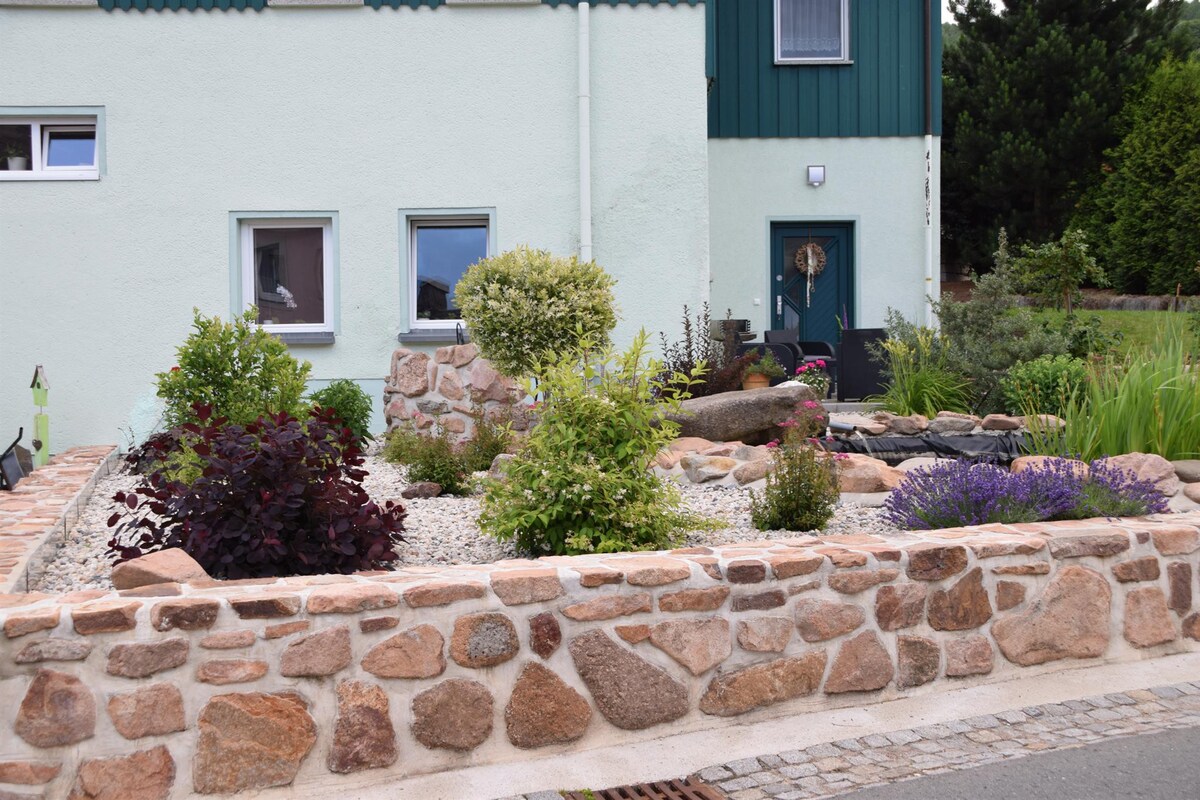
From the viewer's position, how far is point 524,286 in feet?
28.7

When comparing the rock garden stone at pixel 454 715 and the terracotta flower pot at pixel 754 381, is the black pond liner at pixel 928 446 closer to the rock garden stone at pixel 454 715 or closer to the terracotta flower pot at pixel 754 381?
the terracotta flower pot at pixel 754 381

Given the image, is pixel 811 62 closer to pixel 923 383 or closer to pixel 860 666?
pixel 923 383

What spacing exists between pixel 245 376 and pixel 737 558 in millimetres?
4334

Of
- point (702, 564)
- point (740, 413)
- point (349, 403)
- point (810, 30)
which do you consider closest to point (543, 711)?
point (702, 564)

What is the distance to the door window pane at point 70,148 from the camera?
10.8 metres

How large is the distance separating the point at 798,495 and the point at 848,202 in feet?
28.0

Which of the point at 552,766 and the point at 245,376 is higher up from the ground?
the point at 245,376

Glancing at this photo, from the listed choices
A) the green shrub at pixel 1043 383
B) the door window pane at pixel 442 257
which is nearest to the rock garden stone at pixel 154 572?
the green shrub at pixel 1043 383

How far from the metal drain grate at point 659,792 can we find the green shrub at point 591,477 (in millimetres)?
1245

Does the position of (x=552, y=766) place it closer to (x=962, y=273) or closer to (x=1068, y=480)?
(x=1068, y=480)

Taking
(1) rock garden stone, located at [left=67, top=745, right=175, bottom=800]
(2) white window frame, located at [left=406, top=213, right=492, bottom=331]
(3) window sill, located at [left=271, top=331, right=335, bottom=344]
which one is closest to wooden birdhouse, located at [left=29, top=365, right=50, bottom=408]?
(3) window sill, located at [left=271, top=331, right=335, bottom=344]

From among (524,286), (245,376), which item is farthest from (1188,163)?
(245,376)

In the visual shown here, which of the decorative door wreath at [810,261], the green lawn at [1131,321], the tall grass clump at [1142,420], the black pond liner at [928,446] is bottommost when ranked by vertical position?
the black pond liner at [928,446]

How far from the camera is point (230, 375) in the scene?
25.2ft
